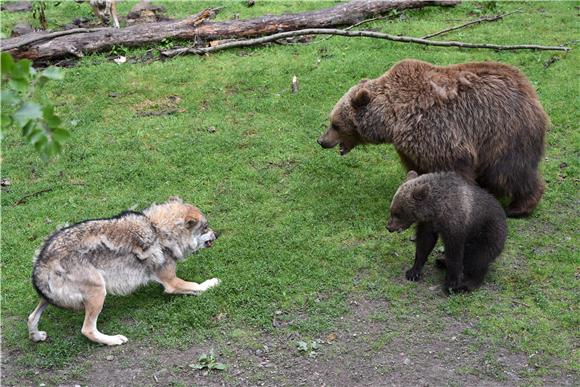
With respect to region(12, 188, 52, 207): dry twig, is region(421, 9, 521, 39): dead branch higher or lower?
higher

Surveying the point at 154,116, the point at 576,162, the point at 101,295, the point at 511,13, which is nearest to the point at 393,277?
the point at 101,295

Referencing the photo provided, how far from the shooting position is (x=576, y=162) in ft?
33.1

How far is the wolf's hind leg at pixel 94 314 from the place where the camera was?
699 cm

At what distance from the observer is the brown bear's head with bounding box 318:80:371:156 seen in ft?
30.2

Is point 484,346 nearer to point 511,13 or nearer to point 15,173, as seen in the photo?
point 15,173

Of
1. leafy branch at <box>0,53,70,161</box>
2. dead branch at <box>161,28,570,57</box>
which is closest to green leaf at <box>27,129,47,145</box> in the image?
leafy branch at <box>0,53,70,161</box>

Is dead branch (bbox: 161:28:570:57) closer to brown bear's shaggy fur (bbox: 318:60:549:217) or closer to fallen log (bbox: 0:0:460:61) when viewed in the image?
fallen log (bbox: 0:0:460:61)

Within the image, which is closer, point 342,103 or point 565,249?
point 565,249

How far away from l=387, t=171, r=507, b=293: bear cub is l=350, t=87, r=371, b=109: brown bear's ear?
6.06ft

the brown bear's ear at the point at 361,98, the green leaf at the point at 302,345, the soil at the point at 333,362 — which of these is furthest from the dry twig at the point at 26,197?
the green leaf at the point at 302,345

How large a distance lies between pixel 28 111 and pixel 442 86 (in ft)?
21.4

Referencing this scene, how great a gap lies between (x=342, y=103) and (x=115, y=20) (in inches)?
288

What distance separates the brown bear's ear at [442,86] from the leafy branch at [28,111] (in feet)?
20.1

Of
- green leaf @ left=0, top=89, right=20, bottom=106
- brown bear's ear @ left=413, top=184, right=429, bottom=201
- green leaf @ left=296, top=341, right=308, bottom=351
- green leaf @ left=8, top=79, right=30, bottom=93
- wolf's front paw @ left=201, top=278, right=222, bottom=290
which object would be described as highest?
green leaf @ left=8, top=79, right=30, bottom=93
